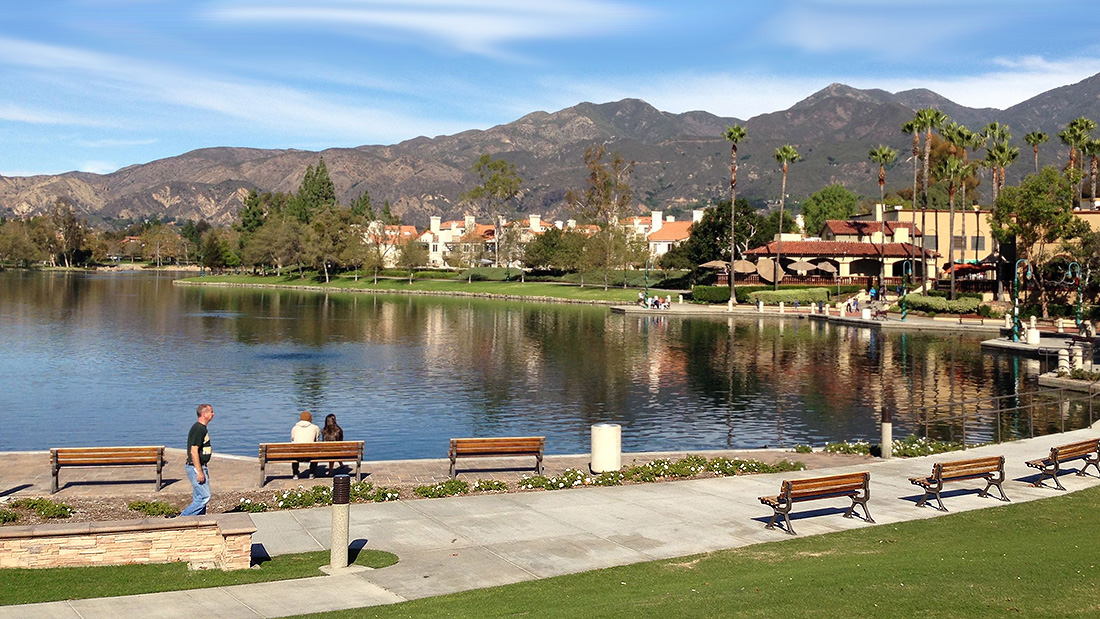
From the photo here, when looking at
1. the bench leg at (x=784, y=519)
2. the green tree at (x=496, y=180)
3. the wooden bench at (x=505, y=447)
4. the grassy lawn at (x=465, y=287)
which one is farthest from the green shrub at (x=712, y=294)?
the bench leg at (x=784, y=519)

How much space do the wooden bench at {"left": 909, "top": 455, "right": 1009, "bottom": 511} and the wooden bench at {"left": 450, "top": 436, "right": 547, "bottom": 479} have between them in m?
7.92

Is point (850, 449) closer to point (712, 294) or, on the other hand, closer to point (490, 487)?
point (490, 487)

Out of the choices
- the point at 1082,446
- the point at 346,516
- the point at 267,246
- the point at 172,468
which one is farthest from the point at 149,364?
the point at 267,246

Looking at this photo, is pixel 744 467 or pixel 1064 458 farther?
pixel 744 467

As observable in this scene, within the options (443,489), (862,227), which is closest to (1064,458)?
(443,489)

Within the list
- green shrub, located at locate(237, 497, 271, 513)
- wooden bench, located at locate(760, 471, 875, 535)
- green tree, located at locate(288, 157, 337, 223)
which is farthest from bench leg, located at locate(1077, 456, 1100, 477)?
green tree, located at locate(288, 157, 337, 223)

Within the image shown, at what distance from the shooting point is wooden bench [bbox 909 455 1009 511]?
60.4ft

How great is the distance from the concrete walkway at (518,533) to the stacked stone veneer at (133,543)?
1095 mm

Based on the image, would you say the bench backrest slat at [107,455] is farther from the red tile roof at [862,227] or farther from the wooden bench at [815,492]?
the red tile roof at [862,227]

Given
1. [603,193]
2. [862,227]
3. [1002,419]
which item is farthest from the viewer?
[603,193]

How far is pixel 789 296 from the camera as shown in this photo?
9775cm

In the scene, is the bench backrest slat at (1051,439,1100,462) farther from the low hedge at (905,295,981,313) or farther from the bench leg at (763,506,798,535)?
the low hedge at (905,295,981,313)

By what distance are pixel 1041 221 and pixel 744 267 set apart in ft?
113

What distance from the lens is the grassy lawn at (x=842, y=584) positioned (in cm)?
1148
